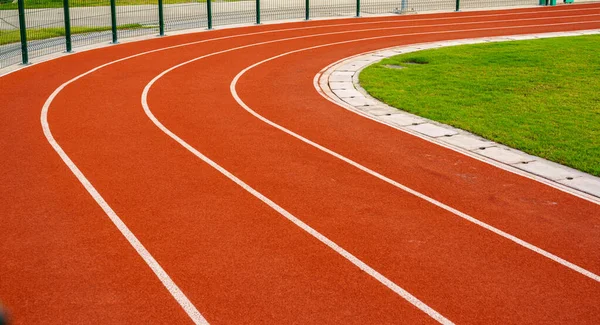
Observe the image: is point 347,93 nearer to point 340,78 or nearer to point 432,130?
point 340,78

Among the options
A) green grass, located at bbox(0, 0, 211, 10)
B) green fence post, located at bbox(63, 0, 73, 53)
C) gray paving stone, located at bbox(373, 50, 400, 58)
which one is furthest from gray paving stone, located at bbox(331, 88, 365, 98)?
green grass, located at bbox(0, 0, 211, 10)

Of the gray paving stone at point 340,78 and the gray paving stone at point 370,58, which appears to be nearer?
the gray paving stone at point 340,78

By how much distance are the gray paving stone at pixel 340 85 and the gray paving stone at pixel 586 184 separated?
6543 mm

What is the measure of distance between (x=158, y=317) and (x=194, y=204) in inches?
101

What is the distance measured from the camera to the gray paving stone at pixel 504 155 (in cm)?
986

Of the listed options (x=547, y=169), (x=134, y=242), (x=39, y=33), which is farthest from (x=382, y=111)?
(x=39, y=33)

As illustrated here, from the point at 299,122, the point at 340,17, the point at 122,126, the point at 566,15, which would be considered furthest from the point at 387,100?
the point at 566,15

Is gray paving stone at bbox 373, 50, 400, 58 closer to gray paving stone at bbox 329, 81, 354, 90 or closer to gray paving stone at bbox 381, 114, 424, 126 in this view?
gray paving stone at bbox 329, 81, 354, 90

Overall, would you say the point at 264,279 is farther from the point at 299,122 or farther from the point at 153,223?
the point at 299,122

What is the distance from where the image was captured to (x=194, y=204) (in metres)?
8.15

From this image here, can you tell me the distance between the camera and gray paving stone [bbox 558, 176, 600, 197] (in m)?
8.67

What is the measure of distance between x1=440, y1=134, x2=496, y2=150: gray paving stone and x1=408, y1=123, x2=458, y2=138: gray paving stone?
20 cm

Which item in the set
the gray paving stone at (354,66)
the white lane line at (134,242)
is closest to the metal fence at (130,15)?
the gray paving stone at (354,66)

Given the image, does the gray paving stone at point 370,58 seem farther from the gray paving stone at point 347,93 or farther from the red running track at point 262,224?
the red running track at point 262,224
